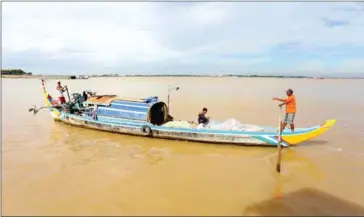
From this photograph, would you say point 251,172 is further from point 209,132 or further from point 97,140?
point 97,140

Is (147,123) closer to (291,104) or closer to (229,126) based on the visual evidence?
(229,126)

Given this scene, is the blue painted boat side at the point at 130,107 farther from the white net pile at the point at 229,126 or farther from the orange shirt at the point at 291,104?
the orange shirt at the point at 291,104

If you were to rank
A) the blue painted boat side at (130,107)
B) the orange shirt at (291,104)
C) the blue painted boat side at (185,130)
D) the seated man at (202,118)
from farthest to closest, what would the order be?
the blue painted boat side at (130,107) < the seated man at (202,118) < the orange shirt at (291,104) < the blue painted boat side at (185,130)

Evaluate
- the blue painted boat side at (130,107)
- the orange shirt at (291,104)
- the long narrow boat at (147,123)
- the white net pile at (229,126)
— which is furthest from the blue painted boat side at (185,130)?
the orange shirt at (291,104)

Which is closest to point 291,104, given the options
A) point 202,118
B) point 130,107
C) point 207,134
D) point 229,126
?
point 229,126

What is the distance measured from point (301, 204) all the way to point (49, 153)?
26.4 feet

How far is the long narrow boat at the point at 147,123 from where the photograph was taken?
10.8 metres

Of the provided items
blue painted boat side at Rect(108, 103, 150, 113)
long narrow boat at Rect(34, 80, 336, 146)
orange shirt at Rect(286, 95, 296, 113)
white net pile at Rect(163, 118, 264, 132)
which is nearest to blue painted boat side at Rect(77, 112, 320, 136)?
long narrow boat at Rect(34, 80, 336, 146)

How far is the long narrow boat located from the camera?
10.8 meters

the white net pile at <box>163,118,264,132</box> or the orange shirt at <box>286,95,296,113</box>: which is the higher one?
the orange shirt at <box>286,95,296,113</box>

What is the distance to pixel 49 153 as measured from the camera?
10.4m

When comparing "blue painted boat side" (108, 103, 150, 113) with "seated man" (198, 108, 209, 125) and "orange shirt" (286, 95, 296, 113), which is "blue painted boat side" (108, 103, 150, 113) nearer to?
"seated man" (198, 108, 209, 125)

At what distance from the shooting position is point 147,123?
1245cm

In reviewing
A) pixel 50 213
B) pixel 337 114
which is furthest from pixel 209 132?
pixel 337 114
